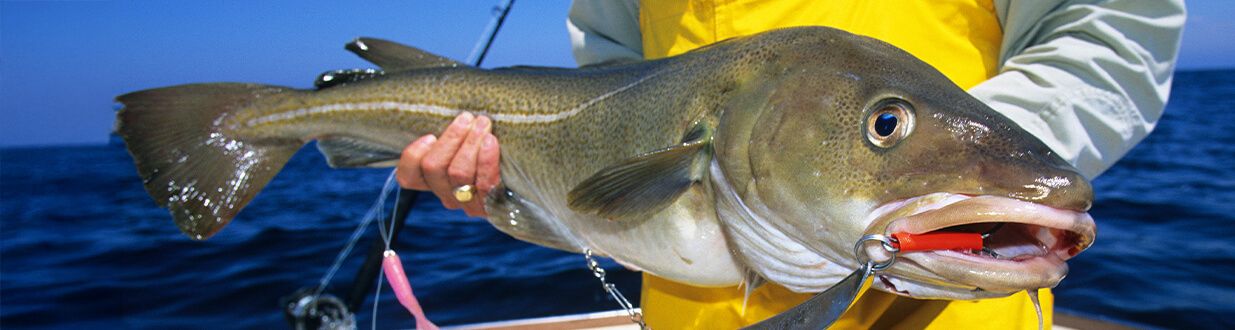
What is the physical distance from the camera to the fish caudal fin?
2.38 m

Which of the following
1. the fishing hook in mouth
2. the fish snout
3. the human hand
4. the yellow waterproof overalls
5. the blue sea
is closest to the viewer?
the fish snout

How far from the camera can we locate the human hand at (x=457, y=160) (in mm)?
2145

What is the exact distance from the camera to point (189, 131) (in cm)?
242

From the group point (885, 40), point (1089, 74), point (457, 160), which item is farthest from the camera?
point (457, 160)

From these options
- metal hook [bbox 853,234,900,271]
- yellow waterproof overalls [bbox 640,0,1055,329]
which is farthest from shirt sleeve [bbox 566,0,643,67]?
metal hook [bbox 853,234,900,271]

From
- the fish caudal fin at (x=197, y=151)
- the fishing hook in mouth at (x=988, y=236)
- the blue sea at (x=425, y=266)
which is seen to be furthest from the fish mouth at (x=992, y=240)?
the blue sea at (x=425, y=266)

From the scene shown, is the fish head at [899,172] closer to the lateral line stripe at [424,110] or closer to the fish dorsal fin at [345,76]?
the lateral line stripe at [424,110]

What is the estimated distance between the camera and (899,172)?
1.36 meters

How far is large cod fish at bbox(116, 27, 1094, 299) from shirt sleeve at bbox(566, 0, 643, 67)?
512mm

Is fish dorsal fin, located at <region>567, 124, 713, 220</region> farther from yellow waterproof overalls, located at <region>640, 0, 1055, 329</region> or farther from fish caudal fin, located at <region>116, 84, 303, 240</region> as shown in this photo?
fish caudal fin, located at <region>116, 84, 303, 240</region>

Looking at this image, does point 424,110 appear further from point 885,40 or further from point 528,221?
point 885,40

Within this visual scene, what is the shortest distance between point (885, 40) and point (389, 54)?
4.55 ft

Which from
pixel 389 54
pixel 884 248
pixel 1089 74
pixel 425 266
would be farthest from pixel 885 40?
pixel 425 266

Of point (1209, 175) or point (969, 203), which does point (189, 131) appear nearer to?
point (969, 203)
